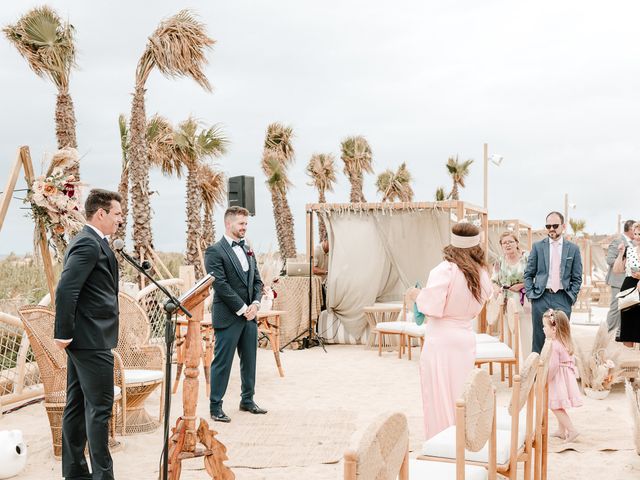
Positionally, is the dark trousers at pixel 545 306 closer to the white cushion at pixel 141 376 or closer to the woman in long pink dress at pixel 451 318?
the woman in long pink dress at pixel 451 318

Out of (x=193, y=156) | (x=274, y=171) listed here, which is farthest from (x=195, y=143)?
(x=274, y=171)

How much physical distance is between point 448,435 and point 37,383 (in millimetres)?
4865

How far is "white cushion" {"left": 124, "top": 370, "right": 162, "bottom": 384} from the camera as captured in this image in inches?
204

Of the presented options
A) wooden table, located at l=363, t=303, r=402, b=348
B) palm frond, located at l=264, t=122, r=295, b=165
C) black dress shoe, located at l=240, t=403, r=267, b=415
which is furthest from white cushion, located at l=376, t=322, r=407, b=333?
palm frond, located at l=264, t=122, r=295, b=165

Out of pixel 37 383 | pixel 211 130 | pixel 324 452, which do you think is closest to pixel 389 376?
pixel 324 452

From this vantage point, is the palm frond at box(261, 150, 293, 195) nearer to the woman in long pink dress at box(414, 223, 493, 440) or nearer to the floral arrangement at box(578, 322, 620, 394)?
the floral arrangement at box(578, 322, 620, 394)

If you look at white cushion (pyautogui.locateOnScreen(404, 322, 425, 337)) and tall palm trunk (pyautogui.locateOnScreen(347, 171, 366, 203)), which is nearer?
white cushion (pyautogui.locateOnScreen(404, 322, 425, 337))

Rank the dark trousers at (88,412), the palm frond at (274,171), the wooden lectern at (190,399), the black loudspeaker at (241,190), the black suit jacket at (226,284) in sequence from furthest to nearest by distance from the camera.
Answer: the palm frond at (274,171) → the black loudspeaker at (241,190) → the black suit jacket at (226,284) → the dark trousers at (88,412) → the wooden lectern at (190,399)

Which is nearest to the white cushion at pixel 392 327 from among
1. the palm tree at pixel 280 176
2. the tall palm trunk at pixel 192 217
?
the tall palm trunk at pixel 192 217

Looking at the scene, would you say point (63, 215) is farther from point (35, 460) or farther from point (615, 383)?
point (615, 383)

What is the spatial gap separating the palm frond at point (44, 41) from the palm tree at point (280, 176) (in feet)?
33.8

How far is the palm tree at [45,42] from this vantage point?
1222cm

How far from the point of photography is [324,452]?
197 inches

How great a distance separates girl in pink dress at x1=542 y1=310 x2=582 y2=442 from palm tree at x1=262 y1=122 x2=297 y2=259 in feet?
57.6
